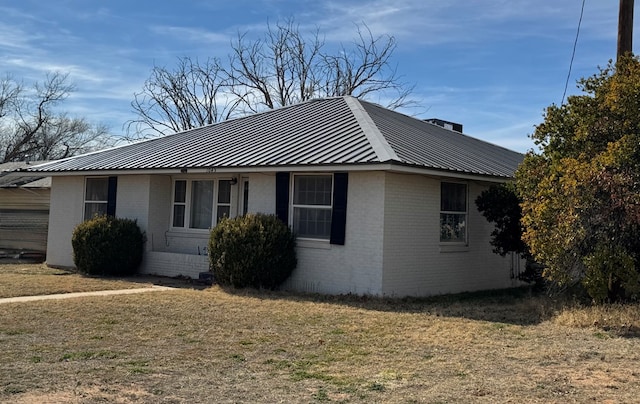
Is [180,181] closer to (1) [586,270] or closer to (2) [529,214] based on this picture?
(2) [529,214]

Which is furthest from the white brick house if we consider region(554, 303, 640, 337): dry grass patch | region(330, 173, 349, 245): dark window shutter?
region(554, 303, 640, 337): dry grass patch

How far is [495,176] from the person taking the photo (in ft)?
49.6

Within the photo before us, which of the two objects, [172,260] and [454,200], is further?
[172,260]

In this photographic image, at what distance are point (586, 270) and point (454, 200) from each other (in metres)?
4.64

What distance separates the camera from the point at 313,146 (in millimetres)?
14570

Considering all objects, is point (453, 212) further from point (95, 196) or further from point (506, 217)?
point (95, 196)

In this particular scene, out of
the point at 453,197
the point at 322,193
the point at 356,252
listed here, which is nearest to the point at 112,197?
the point at 322,193

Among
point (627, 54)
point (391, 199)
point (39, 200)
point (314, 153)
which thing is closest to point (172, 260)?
point (314, 153)

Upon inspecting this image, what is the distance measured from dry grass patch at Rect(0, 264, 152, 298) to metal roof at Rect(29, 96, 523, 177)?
2925 mm

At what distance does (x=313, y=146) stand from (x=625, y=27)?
770cm

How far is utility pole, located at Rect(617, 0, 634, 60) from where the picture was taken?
1482cm

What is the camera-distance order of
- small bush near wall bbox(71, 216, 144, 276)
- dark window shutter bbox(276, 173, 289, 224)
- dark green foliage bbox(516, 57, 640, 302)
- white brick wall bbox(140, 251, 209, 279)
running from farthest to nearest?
small bush near wall bbox(71, 216, 144, 276) < white brick wall bbox(140, 251, 209, 279) < dark window shutter bbox(276, 173, 289, 224) < dark green foliage bbox(516, 57, 640, 302)

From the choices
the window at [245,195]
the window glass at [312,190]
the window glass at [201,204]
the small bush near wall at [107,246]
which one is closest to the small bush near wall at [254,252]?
the window glass at [312,190]

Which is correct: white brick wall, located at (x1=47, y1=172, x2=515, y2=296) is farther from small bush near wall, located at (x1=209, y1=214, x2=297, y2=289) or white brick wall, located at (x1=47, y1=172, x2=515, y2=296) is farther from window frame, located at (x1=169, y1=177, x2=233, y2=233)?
small bush near wall, located at (x1=209, y1=214, x2=297, y2=289)
